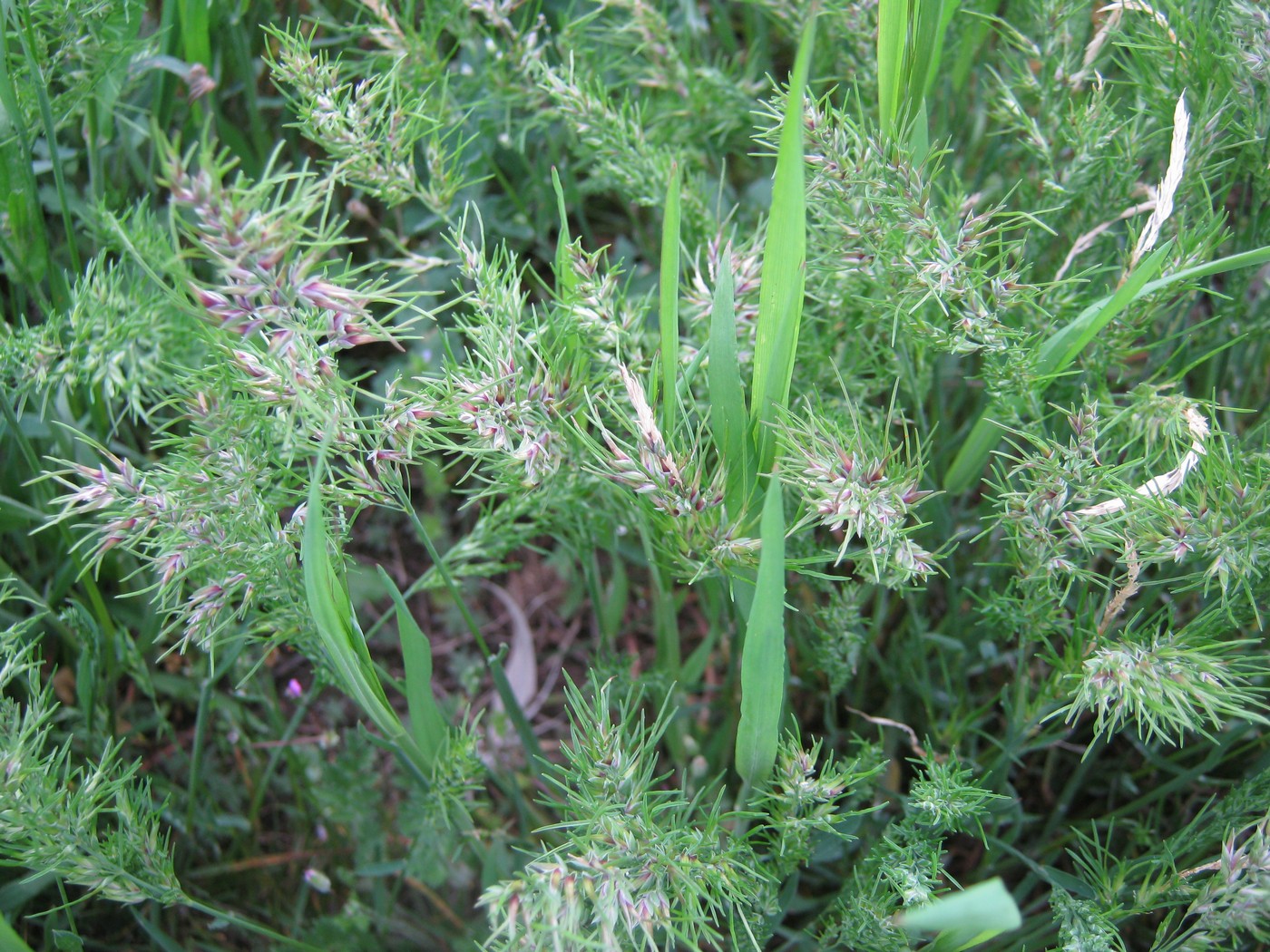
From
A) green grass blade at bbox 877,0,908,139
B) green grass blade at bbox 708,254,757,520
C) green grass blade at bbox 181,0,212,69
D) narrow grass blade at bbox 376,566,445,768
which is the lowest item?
narrow grass blade at bbox 376,566,445,768

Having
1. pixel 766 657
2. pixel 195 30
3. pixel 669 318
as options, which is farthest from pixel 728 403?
pixel 195 30

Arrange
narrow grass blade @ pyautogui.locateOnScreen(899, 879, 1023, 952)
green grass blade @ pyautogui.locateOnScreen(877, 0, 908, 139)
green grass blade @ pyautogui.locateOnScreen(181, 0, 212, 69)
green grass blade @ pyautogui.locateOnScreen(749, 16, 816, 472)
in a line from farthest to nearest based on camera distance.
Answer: green grass blade @ pyautogui.locateOnScreen(181, 0, 212, 69) < green grass blade @ pyautogui.locateOnScreen(877, 0, 908, 139) < green grass blade @ pyautogui.locateOnScreen(749, 16, 816, 472) < narrow grass blade @ pyautogui.locateOnScreen(899, 879, 1023, 952)

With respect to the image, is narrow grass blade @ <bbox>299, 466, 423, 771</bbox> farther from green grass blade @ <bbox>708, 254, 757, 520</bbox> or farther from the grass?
green grass blade @ <bbox>708, 254, 757, 520</bbox>

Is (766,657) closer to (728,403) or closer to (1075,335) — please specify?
(728,403)

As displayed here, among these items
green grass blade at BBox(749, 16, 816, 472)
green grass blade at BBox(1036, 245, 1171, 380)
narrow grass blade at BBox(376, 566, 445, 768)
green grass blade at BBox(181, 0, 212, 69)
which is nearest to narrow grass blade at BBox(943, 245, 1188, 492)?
green grass blade at BBox(1036, 245, 1171, 380)

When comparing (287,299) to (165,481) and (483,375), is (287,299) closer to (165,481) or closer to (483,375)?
(483,375)

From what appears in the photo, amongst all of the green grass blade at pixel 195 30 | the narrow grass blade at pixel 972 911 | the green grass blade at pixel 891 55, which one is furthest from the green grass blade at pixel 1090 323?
the green grass blade at pixel 195 30

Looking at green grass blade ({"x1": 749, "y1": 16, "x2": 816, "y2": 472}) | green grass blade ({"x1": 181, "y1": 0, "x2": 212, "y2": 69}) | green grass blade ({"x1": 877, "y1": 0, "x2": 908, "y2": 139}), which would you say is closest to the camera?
green grass blade ({"x1": 749, "y1": 16, "x2": 816, "y2": 472})

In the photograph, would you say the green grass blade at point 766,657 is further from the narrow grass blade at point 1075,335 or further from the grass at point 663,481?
the narrow grass blade at point 1075,335
